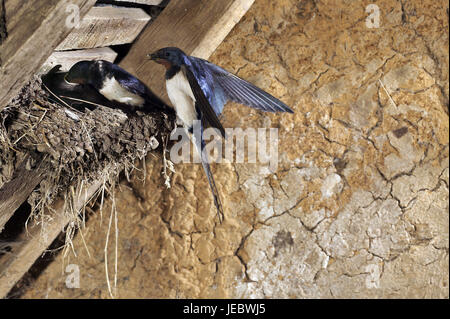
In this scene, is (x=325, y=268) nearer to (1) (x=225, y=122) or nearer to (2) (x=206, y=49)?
(1) (x=225, y=122)

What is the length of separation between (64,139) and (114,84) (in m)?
0.19

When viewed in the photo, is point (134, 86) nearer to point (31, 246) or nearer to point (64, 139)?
point (64, 139)

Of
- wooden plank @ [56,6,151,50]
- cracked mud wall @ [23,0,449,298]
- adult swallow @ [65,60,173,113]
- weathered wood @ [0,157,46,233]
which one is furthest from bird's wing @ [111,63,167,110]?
cracked mud wall @ [23,0,449,298]

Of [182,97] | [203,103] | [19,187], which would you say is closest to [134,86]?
[182,97]

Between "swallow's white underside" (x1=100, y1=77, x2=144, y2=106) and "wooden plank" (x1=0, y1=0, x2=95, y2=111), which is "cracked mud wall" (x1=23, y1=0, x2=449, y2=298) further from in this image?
"wooden plank" (x1=0, y1=0, x2=95, y2=111)

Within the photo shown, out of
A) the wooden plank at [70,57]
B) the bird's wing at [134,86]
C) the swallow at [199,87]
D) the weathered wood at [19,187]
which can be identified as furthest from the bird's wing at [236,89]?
the weathered wood at [19,187]

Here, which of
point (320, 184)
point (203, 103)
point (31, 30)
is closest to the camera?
point (31, 30)

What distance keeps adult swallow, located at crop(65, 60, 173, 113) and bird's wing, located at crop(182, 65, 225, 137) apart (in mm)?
158

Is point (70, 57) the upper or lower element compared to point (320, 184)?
upper

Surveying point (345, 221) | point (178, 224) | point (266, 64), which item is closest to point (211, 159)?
point (178, 224)

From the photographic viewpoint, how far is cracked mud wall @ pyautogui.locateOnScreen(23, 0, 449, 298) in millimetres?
1726

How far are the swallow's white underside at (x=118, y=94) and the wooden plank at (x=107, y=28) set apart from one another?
14cm

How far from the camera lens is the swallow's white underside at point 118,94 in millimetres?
1195

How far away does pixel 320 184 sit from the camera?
1.77 meters
